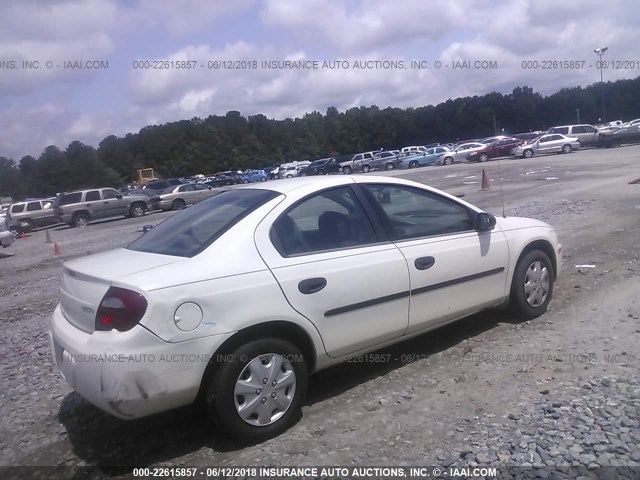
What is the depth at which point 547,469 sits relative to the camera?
3102 millimetres

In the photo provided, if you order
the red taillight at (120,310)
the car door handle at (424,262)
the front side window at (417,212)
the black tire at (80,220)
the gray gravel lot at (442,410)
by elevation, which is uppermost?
the front side window at (417,212)

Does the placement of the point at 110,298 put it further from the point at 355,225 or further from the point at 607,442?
the point at 607,442

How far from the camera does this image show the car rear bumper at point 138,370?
326 centimetres

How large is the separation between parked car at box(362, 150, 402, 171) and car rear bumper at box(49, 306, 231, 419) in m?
47.9

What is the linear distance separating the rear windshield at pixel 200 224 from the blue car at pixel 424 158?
149 ft

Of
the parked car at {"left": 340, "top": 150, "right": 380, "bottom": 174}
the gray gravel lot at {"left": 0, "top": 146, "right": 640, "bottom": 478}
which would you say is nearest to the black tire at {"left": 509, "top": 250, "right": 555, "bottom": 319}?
the gray gravel lot at {"left": 0, "top": 146, "right": 640, "bottom": 478}

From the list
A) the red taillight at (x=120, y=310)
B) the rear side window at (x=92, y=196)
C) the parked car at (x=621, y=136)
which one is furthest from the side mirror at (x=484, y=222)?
the parked car at (x=621, y=136)

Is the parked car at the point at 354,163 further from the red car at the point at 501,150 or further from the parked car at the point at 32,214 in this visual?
the parked car at the point at 32,214

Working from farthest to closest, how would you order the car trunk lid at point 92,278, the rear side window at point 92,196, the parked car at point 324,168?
the parked car at point 324,168, the rear side window at point 92,196, the car trunk lid at point 92,278

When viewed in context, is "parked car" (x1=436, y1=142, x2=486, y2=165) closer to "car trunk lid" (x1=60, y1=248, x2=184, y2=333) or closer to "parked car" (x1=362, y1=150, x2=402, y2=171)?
"parked car" (x1=362, y1=150, x2=402, y2=171)

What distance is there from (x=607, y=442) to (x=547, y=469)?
1.54 ft

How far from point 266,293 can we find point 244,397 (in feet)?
2.15

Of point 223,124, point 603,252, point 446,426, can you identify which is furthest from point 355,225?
point 223,124

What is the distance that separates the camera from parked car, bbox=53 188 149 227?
27250 mm
